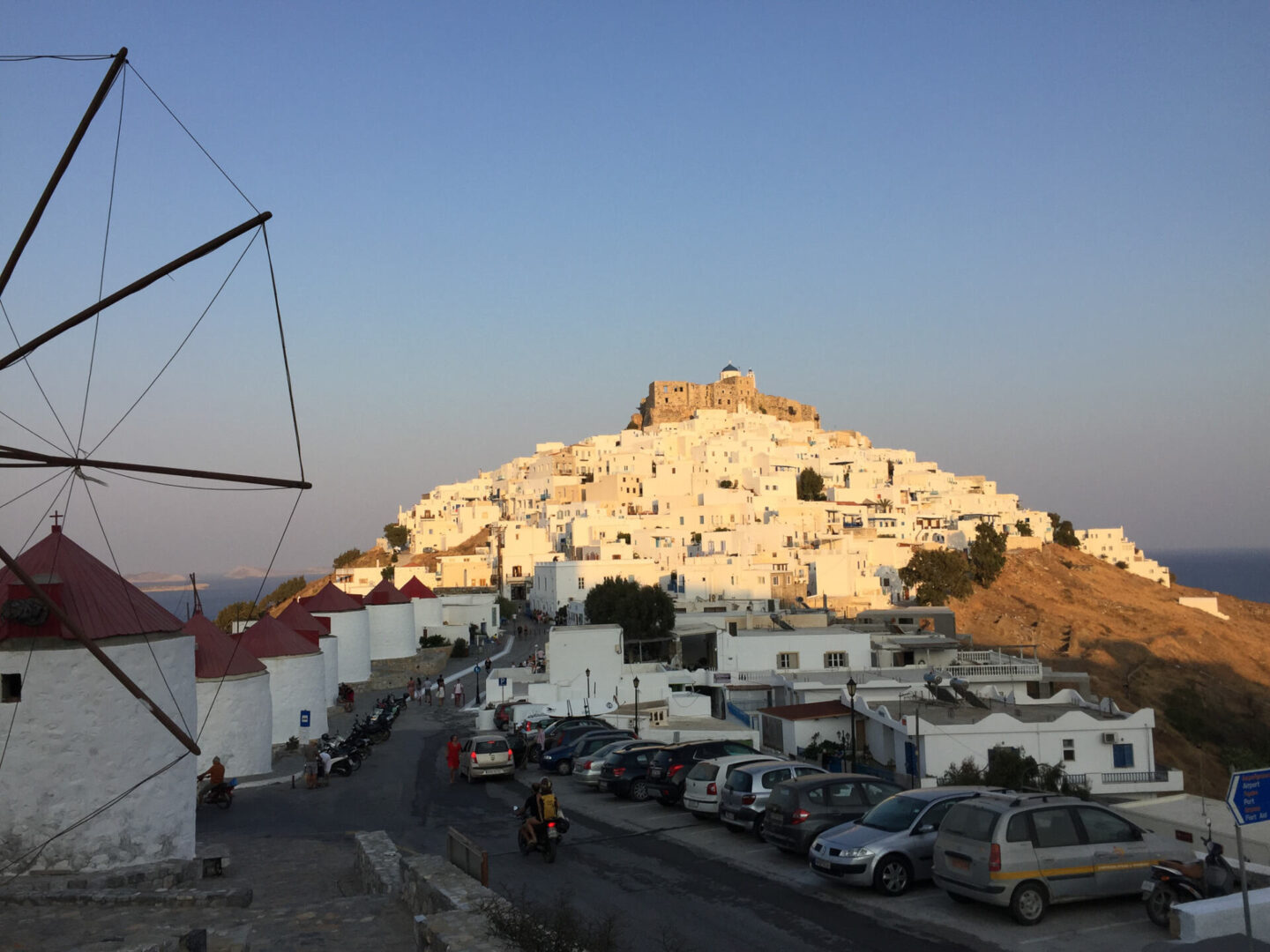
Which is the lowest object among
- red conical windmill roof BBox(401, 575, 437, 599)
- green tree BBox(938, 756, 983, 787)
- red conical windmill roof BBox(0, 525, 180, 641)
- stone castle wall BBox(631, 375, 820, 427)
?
green tree BBox(938, 756, 983, 787)

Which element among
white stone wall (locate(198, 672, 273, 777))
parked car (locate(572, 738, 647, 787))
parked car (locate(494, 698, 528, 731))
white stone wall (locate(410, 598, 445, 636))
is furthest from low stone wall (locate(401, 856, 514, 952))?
white stone wall (locate(410, 598, 445, 636))

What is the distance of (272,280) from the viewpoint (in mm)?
12055

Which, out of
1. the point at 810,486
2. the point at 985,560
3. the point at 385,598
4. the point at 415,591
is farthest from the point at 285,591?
the point at 985,560

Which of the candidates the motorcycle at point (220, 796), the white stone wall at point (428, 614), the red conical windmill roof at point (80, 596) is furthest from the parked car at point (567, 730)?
the white stone wall at point (428, 614)

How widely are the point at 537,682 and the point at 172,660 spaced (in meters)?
23.8

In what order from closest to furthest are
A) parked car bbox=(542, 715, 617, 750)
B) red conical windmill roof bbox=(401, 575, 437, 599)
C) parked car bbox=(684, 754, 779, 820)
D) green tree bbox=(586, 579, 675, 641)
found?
parked car bbox=(684, 754, 779, 820)
parked car bbox=(542, 715, 617, 750)
green tree bbox=(586, 579, 675, 641)
red conical windmill roof bbox=(401, 575, 437, 599)

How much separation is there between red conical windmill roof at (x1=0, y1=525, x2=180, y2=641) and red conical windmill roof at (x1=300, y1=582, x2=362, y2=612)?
1090 inches

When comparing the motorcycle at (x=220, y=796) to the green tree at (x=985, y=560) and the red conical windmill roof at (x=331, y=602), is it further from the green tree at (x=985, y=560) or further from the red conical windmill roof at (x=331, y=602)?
the green tree at (x=985, y=560)

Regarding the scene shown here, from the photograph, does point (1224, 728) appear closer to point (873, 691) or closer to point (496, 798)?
point (873, 691)

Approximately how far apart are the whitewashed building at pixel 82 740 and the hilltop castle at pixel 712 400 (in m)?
149

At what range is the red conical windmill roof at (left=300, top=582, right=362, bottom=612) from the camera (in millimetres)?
44125

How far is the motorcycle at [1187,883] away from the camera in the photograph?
9.42 m

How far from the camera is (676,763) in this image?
1852cm

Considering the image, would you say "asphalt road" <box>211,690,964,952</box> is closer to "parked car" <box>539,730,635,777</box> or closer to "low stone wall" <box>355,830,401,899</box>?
"parked car" <box>539,730,635,777</box>
